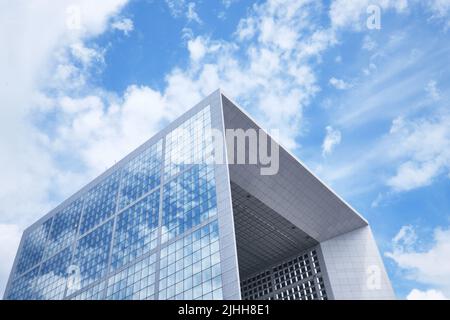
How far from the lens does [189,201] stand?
38.3 metres

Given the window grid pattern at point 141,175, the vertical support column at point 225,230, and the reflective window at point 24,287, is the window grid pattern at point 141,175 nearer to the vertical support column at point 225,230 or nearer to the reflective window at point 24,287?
the vertical support column at point 225,230

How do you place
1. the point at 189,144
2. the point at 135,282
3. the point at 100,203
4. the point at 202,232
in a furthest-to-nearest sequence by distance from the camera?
the point at 100,203 < the point at 189,144 < the point at 135,282 < the point at 202,232

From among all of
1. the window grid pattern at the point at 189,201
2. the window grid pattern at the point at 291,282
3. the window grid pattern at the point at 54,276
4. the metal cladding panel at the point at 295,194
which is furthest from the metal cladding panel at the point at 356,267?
the window grid pattern at the point at 54,276

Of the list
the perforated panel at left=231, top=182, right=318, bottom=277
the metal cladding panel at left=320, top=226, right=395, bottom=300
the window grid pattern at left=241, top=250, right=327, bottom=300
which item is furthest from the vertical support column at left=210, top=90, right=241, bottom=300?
the metal cladding panel at left=320, top=226, right=395, bottom=300

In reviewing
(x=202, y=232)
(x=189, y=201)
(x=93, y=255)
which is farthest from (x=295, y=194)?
(x=93, y=255)

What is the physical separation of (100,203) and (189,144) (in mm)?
17724

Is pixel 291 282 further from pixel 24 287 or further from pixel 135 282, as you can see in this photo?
pixel 24 287

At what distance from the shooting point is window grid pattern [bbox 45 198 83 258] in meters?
55.3

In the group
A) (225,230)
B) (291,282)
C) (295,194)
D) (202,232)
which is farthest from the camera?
(291,282)

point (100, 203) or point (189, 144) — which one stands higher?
point (100, 203)

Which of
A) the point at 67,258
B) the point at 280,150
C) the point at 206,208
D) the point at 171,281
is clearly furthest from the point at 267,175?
the point at 67,258

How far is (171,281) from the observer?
34.6m
